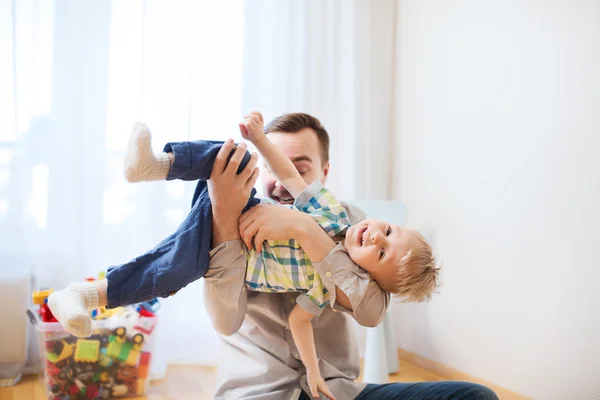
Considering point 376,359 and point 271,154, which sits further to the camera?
point 376,359

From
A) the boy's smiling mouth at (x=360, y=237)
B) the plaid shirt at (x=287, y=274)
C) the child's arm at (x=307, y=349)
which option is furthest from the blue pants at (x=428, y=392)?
the boy's smiling mouth at (x=360, y=237)

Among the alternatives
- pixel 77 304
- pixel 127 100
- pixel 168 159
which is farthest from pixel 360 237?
pixel 127 100

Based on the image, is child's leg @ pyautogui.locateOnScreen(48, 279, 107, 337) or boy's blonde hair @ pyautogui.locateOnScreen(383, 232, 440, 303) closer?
child's leg @ pyautogui.locateOnScreen(48, 279, 107, 337)

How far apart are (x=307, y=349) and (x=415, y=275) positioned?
300 millimetres

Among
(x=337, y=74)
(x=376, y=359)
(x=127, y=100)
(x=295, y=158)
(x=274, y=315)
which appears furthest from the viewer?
(x=337, y=74)

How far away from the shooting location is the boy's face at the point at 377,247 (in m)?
1.34

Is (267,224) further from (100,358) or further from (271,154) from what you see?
(100,358)

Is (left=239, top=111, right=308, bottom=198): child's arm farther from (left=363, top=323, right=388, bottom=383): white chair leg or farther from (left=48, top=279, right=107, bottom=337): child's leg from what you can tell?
(left=363, top=323, right=388, bottom=383): white chair leg

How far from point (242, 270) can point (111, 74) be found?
1.59m

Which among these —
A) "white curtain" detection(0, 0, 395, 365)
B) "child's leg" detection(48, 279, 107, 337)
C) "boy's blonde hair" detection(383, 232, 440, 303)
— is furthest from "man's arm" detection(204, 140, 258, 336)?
"white curtain" detection(0, 0, 395, 365)

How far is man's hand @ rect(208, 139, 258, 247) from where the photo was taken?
121cm

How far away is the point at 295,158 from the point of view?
5.02 ft

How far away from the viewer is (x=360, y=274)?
132cm

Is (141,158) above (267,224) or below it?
above
